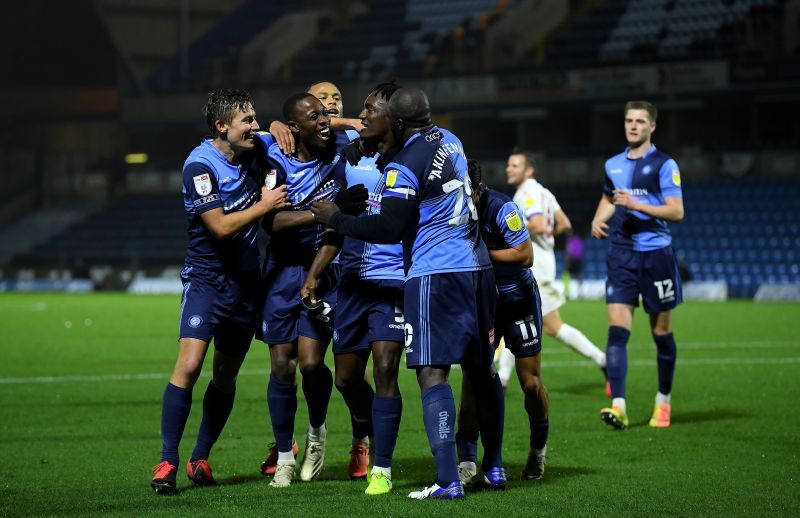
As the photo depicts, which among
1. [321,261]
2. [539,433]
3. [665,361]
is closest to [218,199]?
[321,261]

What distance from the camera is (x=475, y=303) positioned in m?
6.26

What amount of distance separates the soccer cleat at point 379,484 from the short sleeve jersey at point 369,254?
1091mm

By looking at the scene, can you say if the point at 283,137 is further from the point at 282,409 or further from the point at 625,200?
the point at 625,200

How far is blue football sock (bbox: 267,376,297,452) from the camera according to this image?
698 centimetres

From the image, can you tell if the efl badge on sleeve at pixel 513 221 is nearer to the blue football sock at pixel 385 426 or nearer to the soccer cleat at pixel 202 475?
the blue football sock at pixel 385 426

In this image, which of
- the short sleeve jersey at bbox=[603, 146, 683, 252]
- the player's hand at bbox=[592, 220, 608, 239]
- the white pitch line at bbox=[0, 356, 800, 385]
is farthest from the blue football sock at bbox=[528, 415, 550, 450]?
the white pitch line at bbox=[0, 356, 800, 385]

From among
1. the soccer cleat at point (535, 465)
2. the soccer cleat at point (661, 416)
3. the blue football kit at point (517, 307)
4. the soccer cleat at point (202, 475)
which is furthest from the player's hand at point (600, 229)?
the soccer cleat at point (202, 475)

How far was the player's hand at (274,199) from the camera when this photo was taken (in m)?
6.67

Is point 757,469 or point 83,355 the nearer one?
point 757,469

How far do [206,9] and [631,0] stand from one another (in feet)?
62.3

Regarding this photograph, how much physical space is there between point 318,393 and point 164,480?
3.60ft

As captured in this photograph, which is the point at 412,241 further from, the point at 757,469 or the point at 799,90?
the point at 799,90

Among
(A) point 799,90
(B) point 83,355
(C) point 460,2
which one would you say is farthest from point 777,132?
(B) point 83,355

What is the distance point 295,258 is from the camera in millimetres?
7113
